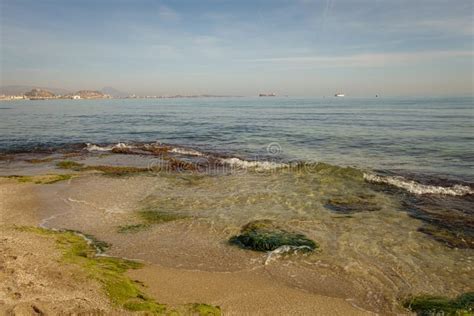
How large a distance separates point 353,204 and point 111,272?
9.06 meters

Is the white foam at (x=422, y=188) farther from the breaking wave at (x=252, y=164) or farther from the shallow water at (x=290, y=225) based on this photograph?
the breaking wave at (x=252, y=164)

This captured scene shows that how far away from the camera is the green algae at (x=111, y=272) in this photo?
19.2 feet

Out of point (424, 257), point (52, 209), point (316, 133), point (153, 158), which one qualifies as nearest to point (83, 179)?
point (52, 209)

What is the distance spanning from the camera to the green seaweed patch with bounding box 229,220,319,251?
29.3 feet

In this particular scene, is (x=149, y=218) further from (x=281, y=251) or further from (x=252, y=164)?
(x=252, y=164)

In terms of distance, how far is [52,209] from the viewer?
12.1 meters

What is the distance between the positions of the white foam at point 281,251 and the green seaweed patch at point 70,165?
48.2 ft

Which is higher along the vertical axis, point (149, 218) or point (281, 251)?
point (149, 218)

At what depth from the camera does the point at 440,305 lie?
647cm

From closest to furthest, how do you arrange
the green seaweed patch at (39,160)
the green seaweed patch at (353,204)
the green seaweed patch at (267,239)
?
1. the green seaweed patch at (267,239)
2. the green seaweed patch at (353,204)
3. the green seaweed patch at (39,160)

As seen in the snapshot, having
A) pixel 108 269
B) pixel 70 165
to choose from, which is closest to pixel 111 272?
pixel 108 269

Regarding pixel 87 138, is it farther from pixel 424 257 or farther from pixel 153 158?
pixel 424 257

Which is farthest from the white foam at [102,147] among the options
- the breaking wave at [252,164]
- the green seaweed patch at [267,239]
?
the green seaweed patch at [267,239]

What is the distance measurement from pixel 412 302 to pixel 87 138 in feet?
112
